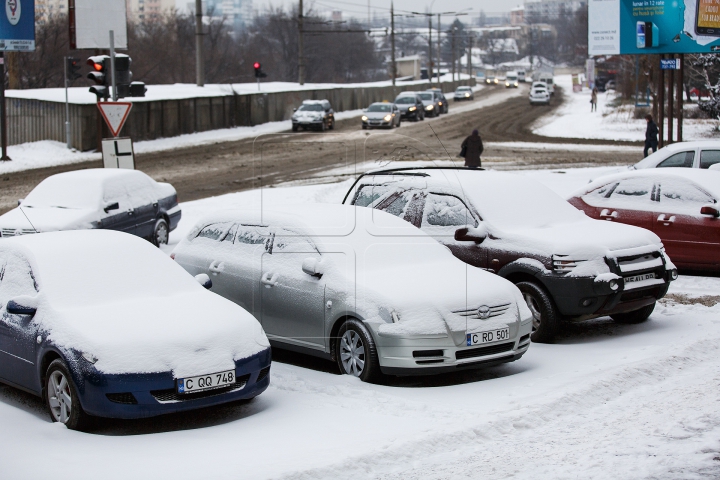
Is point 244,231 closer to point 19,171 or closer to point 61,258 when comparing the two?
point 61,258

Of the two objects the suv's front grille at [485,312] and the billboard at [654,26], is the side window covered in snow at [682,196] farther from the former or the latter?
the billboard at [654,26]

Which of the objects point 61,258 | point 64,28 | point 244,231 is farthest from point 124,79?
point 64,28

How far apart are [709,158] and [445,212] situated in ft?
24.3

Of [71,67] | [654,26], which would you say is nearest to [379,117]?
[654,26]

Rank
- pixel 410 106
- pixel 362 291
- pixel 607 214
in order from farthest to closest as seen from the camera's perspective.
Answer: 1. pixel 410 106
2. pixel 607 214
3. pixel 362 291

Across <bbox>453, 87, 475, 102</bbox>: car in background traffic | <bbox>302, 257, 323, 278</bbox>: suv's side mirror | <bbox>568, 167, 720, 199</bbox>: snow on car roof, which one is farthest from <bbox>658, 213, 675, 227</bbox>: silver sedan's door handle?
<bbox>453, 87, 475, 102</bbox>: car in background traffic

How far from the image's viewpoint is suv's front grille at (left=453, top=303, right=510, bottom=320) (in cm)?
791

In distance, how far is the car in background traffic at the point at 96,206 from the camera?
14.1 metres

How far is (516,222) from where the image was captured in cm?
1007

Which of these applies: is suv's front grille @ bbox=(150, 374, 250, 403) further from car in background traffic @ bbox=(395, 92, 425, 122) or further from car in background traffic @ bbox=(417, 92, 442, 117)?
car in background traffic @ bbox=(417, 92, 442, 117)

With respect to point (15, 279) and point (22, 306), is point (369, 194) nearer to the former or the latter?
point (15, 279)

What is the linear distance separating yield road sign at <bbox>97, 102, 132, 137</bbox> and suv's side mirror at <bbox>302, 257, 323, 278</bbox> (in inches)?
387

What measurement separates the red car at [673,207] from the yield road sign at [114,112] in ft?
28.6

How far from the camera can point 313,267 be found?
8.28m
